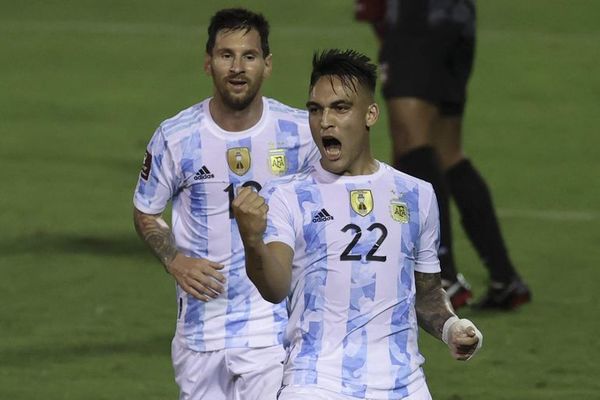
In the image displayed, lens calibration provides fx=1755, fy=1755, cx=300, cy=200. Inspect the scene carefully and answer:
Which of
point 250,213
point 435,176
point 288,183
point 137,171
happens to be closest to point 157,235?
point 288,183

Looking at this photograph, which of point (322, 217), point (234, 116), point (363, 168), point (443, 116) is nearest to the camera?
point (322, 217)

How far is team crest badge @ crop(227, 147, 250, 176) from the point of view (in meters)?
7.21

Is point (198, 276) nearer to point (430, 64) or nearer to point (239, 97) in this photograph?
point (239, 97)

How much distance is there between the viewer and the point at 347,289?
5.94m

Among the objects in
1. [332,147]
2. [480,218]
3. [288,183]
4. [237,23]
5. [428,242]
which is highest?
[237,23]

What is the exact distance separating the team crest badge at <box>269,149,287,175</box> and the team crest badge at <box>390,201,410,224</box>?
48.3 inches

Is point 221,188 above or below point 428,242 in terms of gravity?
below

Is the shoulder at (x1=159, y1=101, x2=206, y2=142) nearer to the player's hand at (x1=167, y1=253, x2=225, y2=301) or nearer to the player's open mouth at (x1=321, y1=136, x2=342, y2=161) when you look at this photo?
the player's hand at (x1=167, y1=253, x2=225, y2=301)

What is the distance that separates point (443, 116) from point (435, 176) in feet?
1.90

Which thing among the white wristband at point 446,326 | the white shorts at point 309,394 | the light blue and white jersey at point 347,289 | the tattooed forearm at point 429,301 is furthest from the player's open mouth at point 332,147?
the white shorts at point 309,394

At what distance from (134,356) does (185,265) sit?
98.4 inches

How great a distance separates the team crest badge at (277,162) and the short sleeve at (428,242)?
1.16 metres

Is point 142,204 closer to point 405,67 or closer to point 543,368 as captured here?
point 543,368

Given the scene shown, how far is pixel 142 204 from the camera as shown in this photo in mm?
7227
